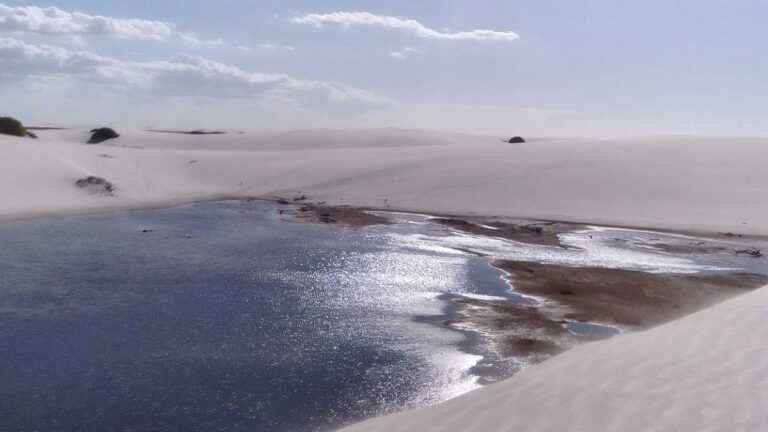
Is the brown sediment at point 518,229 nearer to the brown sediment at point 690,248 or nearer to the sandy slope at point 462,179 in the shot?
the sandy slope at point 462,179

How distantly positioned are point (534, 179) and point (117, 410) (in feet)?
72.0

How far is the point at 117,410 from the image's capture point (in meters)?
6.72

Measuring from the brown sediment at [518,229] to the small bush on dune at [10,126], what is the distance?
94.9ft

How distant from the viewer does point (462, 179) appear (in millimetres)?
27516

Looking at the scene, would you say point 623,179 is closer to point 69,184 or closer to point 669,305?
point 669,305

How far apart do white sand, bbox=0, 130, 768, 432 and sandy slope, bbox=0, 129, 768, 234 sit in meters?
0.08

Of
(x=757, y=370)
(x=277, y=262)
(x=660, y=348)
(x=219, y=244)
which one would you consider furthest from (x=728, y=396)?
(x=219, y=244)

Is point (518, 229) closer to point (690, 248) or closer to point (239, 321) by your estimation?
point (690, 248)

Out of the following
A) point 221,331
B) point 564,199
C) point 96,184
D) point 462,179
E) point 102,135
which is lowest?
point 221,331

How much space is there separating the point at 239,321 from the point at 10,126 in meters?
35.4

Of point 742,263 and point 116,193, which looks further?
point 116,193

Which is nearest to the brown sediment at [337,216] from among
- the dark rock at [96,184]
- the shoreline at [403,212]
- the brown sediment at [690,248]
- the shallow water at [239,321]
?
the shoreline at [403,212]

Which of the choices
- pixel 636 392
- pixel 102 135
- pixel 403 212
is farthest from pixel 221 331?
pixel 102 135

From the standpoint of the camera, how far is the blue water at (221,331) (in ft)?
22.6
